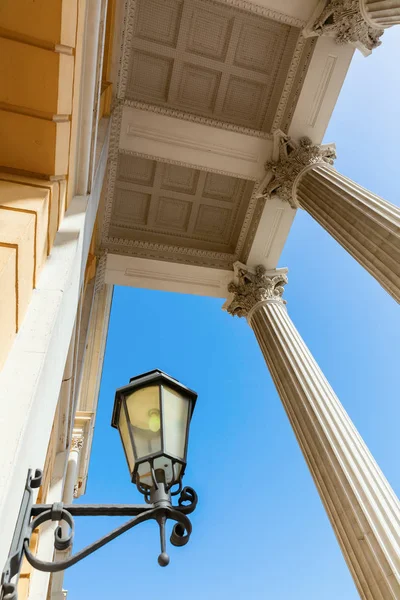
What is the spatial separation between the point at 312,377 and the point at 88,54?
676 centimetres

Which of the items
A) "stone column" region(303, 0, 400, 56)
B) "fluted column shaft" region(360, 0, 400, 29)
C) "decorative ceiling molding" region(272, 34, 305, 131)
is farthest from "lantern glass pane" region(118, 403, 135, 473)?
"decorative ceiling molding" region(272, 34, 305, 131)

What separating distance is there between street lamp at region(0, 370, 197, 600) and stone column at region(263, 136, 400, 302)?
508cm

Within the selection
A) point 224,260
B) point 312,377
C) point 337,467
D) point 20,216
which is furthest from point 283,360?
point 20,216

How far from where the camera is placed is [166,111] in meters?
11.2

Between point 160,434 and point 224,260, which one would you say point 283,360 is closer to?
point 224,260

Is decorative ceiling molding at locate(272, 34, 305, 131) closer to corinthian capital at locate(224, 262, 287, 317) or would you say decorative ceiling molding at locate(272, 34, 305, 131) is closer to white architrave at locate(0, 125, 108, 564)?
corinthian capital at locate(224, 262, 287, 317)

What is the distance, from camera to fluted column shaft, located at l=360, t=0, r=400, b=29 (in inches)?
312

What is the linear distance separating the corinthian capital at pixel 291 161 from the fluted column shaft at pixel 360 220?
2.37 ft

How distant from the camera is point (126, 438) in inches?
111

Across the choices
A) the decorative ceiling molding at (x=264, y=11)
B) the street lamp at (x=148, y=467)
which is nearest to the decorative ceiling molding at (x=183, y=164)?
the decorative ceiling molding at (x=264, y=11)

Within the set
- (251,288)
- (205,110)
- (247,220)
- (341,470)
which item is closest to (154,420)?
(341,470)

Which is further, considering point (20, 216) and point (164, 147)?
point (164, 147)

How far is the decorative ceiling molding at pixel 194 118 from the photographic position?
1091 cm

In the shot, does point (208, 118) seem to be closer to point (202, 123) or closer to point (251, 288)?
point (202, 123)
